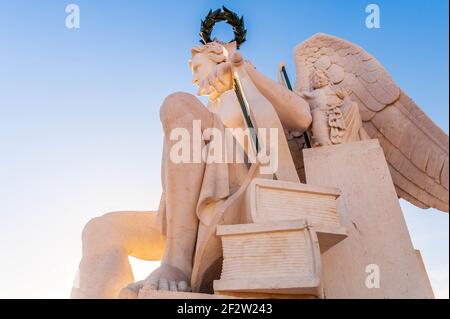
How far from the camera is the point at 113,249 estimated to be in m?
2.61

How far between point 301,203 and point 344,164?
33.3 inches

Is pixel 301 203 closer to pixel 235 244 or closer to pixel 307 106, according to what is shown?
A: pixel 235 244

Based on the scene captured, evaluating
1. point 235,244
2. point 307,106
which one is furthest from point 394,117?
point 235,244

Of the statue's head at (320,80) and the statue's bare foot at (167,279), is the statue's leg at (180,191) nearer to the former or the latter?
the statue's bare foot at (167,279)

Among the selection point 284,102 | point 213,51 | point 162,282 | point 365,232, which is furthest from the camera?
point 213,51

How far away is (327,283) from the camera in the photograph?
241 cm

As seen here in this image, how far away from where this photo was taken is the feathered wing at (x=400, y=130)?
3.61 m

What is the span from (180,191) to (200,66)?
1.64 meters

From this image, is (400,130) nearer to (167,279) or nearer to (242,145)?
(242,145)

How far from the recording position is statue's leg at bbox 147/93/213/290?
226 centimetres

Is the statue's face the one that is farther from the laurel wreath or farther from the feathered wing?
the feathered wing

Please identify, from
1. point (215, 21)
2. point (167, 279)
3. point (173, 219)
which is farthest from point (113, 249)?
point (215, 21)

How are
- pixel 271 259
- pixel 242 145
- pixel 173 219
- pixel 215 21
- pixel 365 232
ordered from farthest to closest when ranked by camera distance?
pixel 215 21 < pixel 242 145 < pixel 365 232 < pixel 173 219 < pixel 271 259
